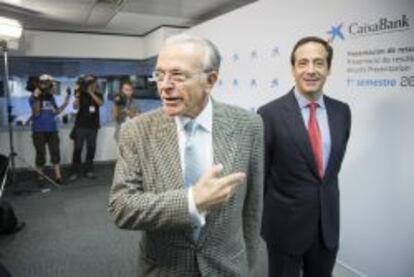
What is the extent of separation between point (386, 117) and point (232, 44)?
2.21 meters

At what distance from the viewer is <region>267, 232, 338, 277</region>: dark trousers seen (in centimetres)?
180

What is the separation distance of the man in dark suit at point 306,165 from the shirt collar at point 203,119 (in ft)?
2.02

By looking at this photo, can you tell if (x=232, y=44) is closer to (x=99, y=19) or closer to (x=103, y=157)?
(x=99, y=19)


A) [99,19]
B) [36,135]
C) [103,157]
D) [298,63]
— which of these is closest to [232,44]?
[99,19]

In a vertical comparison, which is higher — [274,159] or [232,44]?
[232,44]

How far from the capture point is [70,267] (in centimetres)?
299

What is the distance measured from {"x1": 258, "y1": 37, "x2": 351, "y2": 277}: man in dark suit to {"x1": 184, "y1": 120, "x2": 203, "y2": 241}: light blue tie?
0.68 meters

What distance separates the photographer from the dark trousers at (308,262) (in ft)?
5.91

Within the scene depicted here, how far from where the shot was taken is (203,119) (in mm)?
1232

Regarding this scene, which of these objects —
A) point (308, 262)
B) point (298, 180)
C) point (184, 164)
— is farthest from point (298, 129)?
point (184, 164)

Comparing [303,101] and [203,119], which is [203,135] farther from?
[303,101]

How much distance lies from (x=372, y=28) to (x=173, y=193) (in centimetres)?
Answer: 204

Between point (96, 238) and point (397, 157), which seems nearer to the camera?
point (397, 157)

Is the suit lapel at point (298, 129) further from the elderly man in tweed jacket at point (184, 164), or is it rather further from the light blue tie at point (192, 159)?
the light blue tie at point (192, 159)
